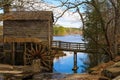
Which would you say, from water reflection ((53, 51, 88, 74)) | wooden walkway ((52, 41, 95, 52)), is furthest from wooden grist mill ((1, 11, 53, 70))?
water reflection ((53, 51, 88, 74))

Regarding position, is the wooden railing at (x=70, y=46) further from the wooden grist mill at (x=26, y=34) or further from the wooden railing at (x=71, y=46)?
the wooden grist mill at (x=26, y=34)

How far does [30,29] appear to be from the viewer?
32.0 m

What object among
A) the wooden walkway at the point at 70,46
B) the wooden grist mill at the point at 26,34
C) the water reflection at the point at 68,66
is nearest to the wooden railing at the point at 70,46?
the wooden walkway at the point at 70,46

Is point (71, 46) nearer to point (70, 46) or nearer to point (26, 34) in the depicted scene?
point (70, 46)

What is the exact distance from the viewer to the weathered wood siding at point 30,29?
3191 cm

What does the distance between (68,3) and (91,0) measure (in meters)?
1.77

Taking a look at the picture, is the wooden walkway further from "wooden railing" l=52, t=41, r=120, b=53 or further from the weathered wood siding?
the weathered wood siding

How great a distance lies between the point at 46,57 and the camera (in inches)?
1200

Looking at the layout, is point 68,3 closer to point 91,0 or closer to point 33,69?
point 91,0

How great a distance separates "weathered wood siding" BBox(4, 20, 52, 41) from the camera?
3191 cm

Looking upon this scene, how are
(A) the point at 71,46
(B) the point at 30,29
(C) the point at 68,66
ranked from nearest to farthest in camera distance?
1. (A) the point at 71,46
2. (B) the point at 30,29
3. (C) the point at 68,66

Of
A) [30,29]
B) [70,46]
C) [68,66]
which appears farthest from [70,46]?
[68,66]

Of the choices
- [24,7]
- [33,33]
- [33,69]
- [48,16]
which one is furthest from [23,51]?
[24,7]

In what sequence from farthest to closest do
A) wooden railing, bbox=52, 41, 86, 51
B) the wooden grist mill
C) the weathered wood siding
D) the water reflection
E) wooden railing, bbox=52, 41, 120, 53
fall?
the water reflection < the weathered wood siding < wooden railing, bbox=52, 41, 86, 51 < wooden railing, bbox=52, 41, 120, 53 < the wooden grist mill
